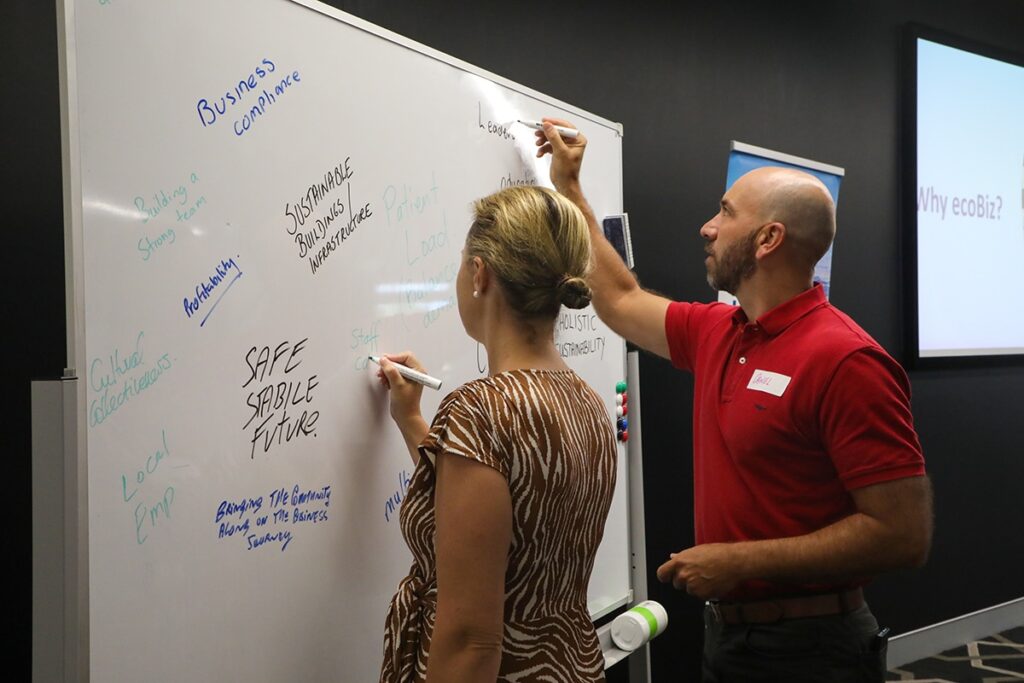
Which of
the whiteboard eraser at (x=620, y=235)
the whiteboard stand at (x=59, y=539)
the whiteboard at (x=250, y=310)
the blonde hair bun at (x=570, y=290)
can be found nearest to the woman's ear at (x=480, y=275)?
the blonde hair bun at (x=570, y=290)

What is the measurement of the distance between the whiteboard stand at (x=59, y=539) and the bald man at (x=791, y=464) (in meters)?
0.92

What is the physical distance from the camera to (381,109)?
5.14 feet

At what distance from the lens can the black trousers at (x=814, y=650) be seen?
1.61 meters

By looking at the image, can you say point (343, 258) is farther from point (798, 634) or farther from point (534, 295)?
point (798, 634)

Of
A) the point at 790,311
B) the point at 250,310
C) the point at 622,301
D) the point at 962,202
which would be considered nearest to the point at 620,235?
the point at 622,301

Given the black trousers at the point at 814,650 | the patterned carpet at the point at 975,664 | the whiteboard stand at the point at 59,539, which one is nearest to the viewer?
the whiteboard stand at the point at 59,539

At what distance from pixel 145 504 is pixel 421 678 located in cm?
46

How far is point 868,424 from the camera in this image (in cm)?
150

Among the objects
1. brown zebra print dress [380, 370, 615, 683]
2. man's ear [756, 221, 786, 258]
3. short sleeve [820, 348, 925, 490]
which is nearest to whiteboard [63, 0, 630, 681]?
brown zebra print dress [380, 370, 615, 683]

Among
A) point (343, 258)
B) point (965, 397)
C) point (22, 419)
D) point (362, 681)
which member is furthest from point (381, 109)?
point (965, 397)

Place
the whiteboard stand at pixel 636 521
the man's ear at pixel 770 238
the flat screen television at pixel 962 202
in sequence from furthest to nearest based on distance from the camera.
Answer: the flat screen television at pixel 962 202 < the whiteboard stand at pixel 636 521 < the man's ear at pixel 770 238

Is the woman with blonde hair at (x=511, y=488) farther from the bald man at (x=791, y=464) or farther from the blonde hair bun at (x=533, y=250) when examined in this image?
the bald man at (x=791, y=464)

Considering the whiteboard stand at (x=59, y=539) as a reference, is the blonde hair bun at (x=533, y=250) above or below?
above

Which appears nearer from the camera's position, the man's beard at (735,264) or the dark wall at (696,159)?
the dark wall at (696,159)
